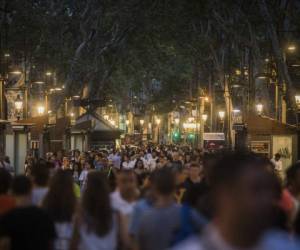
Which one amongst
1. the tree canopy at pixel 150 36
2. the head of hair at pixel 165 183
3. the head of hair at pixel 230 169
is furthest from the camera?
the tree canopy at pixel 150 36

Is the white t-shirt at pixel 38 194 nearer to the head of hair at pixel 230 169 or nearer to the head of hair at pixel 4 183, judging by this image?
the head of hair at pixel 4 183

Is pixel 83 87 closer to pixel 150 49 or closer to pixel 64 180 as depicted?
pixel 150 49

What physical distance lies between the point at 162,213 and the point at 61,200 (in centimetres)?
179

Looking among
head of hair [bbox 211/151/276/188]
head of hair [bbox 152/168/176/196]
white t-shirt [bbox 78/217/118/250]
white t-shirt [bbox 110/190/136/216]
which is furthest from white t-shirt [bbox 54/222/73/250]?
head of hair [bbox 211/151/276/188]

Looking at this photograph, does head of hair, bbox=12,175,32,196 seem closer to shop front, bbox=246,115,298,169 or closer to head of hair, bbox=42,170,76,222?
head of hair, bbox=42,170,76,222

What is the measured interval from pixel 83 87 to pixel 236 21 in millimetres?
20841

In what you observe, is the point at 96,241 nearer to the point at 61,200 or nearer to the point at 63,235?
the point at 63,235

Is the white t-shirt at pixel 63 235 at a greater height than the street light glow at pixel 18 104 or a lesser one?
lesser

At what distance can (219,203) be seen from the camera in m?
3.38

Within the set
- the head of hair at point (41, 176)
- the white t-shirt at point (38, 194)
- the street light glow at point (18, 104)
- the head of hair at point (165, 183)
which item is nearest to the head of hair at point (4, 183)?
the white t-shirt at point (38, 194)

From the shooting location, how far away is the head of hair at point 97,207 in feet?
23.3

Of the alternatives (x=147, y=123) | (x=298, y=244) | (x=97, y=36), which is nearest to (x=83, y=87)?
(x=97, y=36)

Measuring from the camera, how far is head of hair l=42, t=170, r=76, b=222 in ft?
25.9

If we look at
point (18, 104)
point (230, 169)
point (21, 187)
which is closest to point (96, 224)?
point (21, 187)
